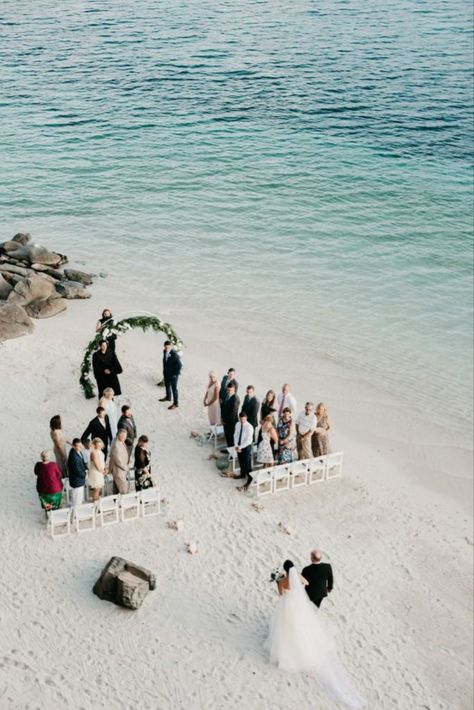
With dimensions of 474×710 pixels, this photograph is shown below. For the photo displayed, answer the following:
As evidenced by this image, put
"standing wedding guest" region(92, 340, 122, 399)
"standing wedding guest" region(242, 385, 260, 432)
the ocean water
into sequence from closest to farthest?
"standing wedding guest" region(242, 385, 260, 432) → "standing wedding guest" region(92, 340, 122, 399) → the ocean water

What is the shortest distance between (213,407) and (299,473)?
2.57m

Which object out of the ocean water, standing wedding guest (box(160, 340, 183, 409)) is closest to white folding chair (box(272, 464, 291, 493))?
standing wedding guest (box(160, 340, 183, 409))

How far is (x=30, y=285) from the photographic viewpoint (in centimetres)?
2397

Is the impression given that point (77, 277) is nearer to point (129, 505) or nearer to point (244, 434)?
point (244, 434)

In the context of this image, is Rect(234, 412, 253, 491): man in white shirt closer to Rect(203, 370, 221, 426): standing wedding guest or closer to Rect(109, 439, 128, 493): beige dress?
Rect(203, 370, 221, 426): standing wedding guest

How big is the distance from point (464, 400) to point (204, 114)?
106 ft

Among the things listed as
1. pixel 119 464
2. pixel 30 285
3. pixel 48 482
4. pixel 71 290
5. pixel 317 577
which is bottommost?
pixel 317 577

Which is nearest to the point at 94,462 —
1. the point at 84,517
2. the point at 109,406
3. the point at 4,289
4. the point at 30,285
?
the point at 84,517

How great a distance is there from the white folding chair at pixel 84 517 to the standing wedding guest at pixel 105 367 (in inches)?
188

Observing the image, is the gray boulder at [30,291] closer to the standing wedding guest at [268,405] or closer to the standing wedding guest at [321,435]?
the standing wedding guest at [268,405]

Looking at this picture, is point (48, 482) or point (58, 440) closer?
point (48, 482)

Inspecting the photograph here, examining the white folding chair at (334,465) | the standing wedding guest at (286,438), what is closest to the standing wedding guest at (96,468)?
the standing wedding guest at (286,438)

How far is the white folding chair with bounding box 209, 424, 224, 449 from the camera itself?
17006 millimetres

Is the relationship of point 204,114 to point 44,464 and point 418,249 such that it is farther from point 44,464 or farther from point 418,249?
point 44,464
